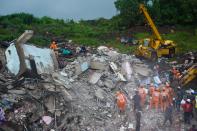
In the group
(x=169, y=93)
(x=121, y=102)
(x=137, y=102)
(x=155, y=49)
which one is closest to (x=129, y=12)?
(x=155, y=49)

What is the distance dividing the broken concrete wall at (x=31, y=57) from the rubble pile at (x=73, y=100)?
52 centimetres

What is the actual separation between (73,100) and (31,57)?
11.0 ft

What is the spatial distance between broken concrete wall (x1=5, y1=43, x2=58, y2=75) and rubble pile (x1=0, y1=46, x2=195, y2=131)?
20.5 inches

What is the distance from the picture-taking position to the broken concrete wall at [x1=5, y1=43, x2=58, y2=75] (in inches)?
995

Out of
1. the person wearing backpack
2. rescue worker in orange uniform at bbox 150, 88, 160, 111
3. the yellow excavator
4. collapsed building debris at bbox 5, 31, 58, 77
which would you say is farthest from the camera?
the yellow excavator

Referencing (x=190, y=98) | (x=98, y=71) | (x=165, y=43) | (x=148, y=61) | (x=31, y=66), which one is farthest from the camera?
(x=165, y=43)

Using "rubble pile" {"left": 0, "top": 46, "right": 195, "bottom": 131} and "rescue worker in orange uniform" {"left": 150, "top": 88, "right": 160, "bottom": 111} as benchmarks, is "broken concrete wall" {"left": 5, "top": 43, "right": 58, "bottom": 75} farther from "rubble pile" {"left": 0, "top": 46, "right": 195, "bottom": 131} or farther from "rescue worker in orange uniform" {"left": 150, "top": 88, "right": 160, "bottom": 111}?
"rescue worker in orange uniform" {"left": 150, "top": 88, "right": 160, "bottom": 111}

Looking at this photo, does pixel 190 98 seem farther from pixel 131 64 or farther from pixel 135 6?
pixel 135 6

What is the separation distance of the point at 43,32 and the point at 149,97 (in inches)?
820

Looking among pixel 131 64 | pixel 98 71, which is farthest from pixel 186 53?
pixel 98 71

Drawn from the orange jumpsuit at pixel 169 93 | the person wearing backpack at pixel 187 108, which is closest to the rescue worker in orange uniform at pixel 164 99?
the orange jumpsuit at pixel 169 93

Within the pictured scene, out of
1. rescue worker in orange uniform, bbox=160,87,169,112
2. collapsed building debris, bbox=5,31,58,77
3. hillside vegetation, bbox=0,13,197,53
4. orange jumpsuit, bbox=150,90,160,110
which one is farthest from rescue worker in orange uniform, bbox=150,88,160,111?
hillside vegetation, bbox=0,13,197,53

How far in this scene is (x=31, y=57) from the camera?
2534 centimetres

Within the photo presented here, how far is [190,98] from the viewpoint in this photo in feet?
76.3
